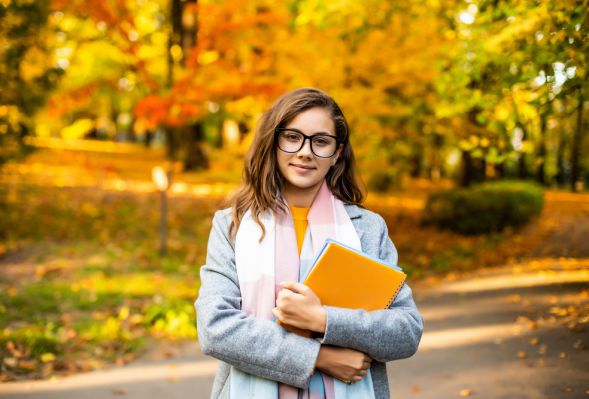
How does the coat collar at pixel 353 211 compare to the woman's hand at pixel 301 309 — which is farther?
the coat collar at pixel 353 211

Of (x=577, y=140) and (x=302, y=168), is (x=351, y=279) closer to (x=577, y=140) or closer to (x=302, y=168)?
(x=302, y=168)

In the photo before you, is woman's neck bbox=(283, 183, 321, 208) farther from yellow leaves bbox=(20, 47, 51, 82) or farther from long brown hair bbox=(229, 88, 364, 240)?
yellow leaves bbox=(20, 47, 51, 82)

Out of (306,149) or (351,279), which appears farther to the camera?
(306,149)

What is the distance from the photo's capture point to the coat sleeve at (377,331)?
5.98 ft

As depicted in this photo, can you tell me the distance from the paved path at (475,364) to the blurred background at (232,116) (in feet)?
1.14

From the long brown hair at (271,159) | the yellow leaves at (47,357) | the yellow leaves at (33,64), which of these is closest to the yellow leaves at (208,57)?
the yellow leaves at (33,64)

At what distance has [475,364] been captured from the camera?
199 inches

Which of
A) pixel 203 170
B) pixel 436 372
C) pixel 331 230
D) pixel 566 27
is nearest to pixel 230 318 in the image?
pixel 331 230

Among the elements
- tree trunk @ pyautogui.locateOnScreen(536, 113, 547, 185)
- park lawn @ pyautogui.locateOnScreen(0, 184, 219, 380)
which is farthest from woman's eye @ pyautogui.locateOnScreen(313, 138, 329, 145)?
park lawn @ pyautogui.locateOnScreen(0, 184, 219, 380)

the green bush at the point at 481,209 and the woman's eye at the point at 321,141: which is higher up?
the woman's eye at the point at 321,141

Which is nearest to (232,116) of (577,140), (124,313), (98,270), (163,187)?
(163,187)

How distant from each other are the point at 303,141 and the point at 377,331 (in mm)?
724

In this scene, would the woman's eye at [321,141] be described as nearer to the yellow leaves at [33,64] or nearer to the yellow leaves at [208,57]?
the yellow leaves at [208,57]

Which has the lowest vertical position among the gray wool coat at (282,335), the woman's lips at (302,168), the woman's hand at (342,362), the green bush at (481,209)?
the green bush at (481,209)
